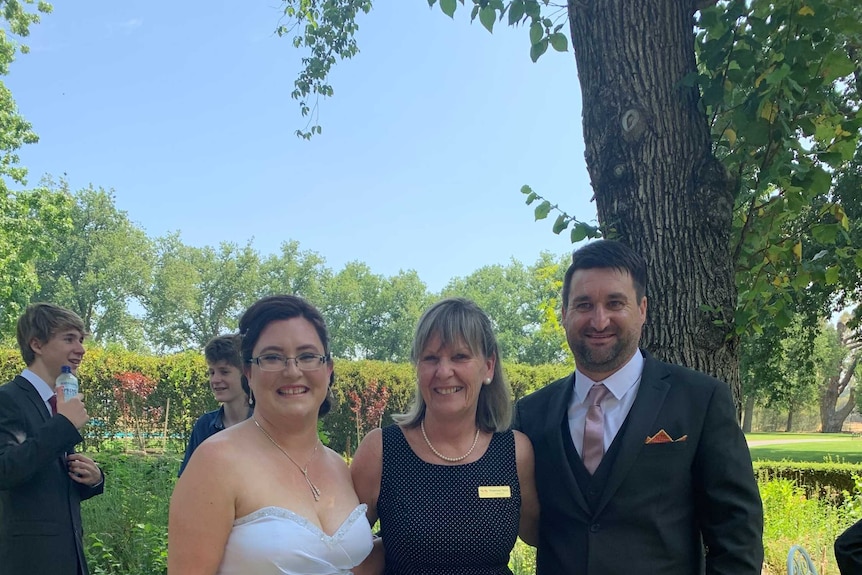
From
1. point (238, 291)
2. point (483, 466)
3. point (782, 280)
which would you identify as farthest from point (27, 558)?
point (238, 291)

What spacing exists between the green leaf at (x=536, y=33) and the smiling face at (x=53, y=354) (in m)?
2.93

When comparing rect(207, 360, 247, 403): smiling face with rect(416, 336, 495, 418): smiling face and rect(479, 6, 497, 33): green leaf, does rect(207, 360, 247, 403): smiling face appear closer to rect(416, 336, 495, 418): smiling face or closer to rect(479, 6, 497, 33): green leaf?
rect(416, 336, 495, 418): smiling face

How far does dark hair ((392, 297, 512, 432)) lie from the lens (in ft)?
7.97

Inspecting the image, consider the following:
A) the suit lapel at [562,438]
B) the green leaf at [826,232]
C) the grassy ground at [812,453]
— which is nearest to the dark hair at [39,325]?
the suit lapel at [562,438]

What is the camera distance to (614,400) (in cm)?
232

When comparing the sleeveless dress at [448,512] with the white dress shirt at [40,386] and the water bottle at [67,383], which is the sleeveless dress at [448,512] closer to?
the water bottle at [67,383]

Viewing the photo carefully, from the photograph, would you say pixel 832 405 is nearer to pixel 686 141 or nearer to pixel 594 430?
pixel 686 141

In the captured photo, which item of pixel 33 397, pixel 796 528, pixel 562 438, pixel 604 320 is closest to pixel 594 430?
pixel 562 438

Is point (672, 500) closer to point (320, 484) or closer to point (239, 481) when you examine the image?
point (320, 484)

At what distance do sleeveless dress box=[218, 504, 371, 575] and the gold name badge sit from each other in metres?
0.55

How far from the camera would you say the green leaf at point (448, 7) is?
2855 millimetres

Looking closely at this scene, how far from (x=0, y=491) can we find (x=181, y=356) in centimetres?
1253

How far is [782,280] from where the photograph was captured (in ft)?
10.6

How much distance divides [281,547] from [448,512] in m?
0.66
